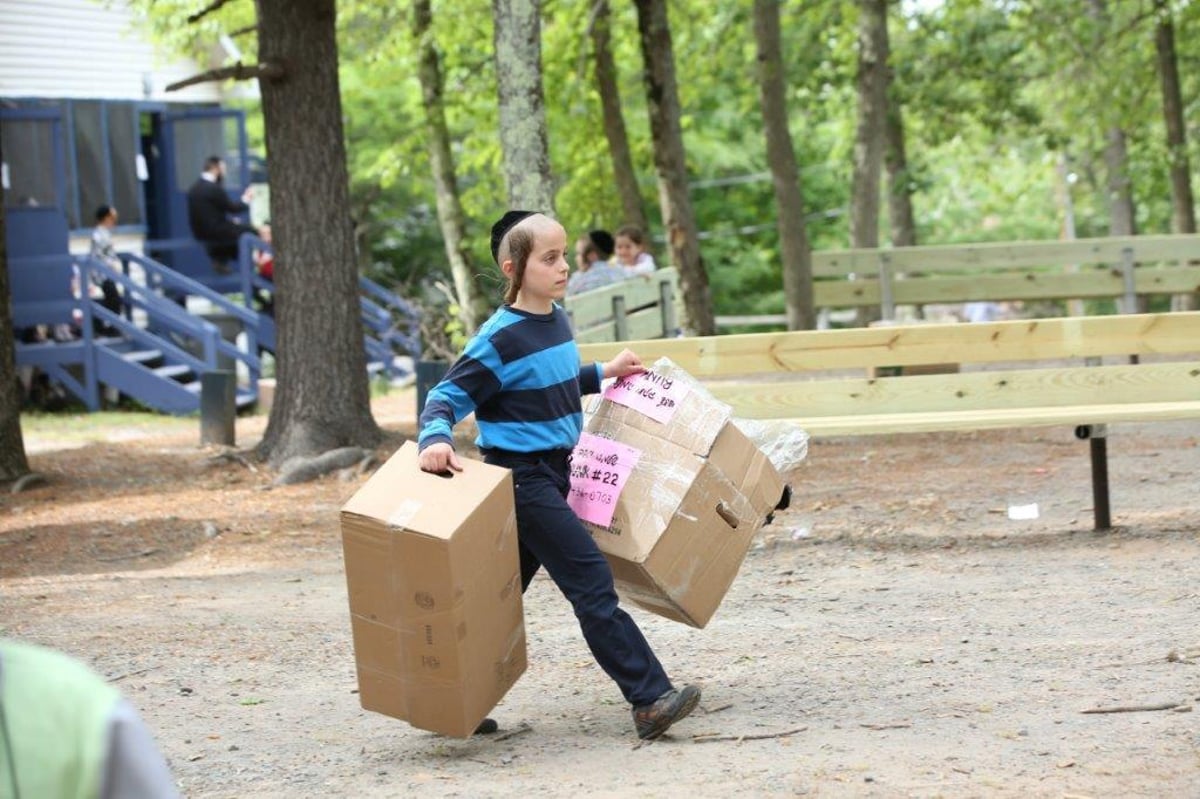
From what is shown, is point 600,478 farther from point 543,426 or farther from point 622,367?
point 622,367

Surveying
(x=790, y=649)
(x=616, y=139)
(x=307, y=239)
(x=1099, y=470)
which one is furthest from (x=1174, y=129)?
(x=790, y=649)

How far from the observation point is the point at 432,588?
5.00m

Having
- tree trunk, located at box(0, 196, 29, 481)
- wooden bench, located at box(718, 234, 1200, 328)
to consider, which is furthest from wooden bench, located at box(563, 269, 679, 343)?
tree trunk, located at box(0, 196, 29, 481)

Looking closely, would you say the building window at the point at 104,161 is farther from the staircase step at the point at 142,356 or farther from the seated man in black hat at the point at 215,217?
the staircase step at the point at 142,356

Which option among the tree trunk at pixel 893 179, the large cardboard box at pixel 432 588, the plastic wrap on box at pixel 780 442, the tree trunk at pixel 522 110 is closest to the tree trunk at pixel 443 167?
the tree trunk at pixel 893 179

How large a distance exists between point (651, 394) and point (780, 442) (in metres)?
0.70

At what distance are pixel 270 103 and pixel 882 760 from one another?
9210mm

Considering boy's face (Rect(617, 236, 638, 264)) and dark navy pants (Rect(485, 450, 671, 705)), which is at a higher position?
boy's face (Rect(617, 236, 638, 264))

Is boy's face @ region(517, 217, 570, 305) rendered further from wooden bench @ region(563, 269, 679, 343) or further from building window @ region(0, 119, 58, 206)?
building window @ region(0, 119, 58, 206)

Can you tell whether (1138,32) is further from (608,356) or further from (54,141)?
(608,356)

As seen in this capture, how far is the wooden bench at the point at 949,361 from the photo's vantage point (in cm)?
898

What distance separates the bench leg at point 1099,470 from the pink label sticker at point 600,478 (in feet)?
12.1

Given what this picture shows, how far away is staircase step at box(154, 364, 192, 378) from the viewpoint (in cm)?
2095

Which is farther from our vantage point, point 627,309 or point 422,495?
point 627,309
